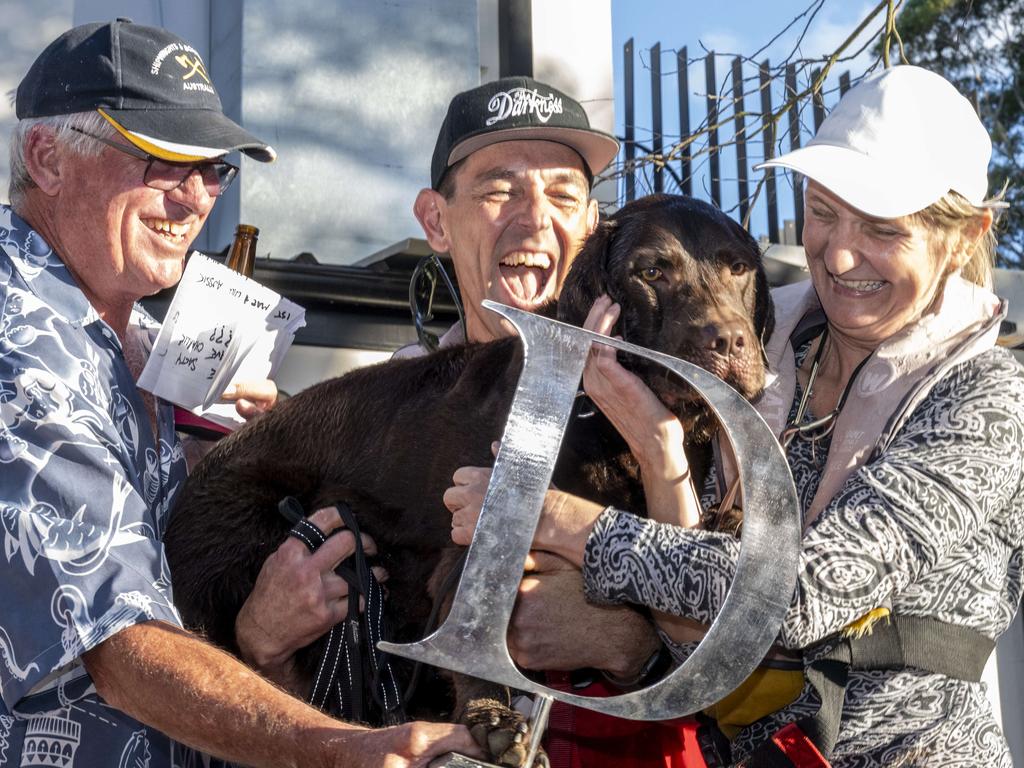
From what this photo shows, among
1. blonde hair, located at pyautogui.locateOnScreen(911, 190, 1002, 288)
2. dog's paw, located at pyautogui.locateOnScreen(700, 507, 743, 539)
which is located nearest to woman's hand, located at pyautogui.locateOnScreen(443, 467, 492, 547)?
dog's paw, located at pyautogui.locateOnScreen(700, 507, 743, 539)

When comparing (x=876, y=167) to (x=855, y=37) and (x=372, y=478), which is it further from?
(x=855, y=37)

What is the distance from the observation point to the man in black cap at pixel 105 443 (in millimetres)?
2264

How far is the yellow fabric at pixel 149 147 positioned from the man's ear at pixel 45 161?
157 mm

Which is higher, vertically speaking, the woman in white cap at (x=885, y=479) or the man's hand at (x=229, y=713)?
the woman in white cap at (x=885, y=479)

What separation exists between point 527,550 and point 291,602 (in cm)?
111

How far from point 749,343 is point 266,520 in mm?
1404

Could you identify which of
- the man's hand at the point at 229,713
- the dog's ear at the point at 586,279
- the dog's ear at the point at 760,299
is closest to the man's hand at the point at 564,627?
the man's hand at the point at 229,713

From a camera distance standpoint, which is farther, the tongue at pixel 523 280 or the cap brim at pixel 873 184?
the tongue at pixel 523 280

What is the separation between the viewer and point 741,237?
3.28m

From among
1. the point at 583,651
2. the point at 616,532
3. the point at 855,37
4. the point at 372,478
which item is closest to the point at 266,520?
the point at 372,478

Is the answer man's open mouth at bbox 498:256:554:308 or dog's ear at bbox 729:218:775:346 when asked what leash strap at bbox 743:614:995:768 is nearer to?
dog's ear at bbox 729:218:775:346

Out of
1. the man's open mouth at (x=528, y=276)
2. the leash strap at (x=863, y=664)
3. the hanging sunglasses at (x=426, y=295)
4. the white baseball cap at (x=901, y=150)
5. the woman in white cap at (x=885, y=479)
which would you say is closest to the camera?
the woman in white cap at (x=885, y=479)

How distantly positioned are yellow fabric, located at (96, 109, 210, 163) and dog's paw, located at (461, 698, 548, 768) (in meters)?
1.42

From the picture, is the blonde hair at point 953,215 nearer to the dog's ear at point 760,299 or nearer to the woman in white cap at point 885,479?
the woman in white cap at point 885,479
